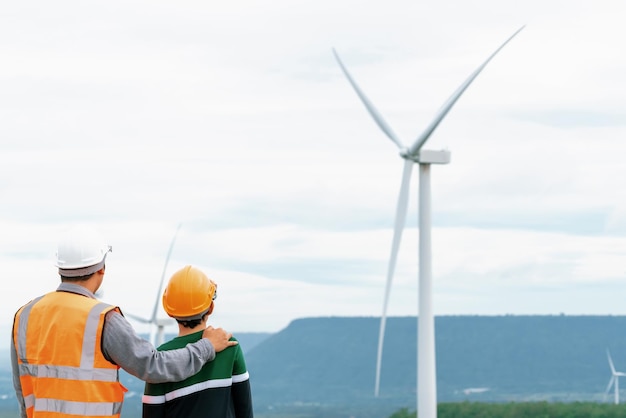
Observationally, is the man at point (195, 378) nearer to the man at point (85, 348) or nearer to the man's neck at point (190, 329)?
the man's neck at point (190, 329)

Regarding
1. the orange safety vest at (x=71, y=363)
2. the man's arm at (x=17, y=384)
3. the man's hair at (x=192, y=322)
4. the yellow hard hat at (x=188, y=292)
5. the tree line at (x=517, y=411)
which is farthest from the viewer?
the tree line at (x=517, y=411)

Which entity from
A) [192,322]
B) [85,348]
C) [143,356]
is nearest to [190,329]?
[192,322]

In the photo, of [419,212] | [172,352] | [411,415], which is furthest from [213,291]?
[411,415]

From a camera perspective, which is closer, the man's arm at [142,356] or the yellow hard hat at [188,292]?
the man's arm at [142,356]

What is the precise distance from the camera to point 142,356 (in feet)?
25.6

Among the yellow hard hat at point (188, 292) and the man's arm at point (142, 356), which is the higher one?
the yellow hard hat at point (188, 292)

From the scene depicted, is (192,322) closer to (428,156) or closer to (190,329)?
(190,329)

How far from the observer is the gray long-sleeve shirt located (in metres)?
7.84

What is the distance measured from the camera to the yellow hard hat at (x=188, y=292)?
806cm

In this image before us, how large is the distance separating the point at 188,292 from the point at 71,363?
3.08 feet

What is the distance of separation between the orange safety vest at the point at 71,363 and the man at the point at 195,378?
15.1 inches

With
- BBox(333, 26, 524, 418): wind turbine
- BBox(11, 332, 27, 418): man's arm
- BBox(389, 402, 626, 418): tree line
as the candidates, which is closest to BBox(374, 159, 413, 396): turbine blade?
BBox(333, 26, 524, 418): wind turbine

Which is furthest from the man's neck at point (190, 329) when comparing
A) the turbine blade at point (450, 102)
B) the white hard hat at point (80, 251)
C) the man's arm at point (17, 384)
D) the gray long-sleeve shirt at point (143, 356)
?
the turbine blade at point (450, 102)

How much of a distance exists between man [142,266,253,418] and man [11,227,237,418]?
0.47 feet
